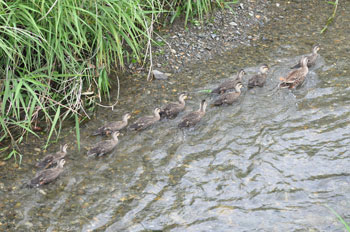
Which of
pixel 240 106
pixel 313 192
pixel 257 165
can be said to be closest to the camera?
pixel 313 192

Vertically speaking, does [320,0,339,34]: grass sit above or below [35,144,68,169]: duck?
above

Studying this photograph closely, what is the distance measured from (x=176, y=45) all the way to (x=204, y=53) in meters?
0.52

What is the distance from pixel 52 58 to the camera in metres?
6.31

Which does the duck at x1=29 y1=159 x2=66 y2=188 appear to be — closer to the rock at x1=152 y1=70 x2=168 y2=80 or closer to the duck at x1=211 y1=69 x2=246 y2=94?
the rock at x1=152 y1=70 x2=168 y2=80

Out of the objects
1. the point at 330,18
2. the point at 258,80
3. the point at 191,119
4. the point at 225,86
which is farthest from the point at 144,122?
the point at 330,18

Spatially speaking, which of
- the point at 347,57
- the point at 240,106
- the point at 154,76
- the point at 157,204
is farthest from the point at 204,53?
the point at 157,204

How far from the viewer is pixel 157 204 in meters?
5.35

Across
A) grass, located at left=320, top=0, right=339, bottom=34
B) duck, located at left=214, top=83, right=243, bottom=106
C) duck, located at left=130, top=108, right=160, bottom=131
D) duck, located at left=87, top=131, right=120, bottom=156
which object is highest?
grass, located at left=320, top=0, right=339, bottom=34

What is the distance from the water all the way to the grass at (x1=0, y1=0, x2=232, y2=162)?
38cm

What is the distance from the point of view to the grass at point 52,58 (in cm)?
601

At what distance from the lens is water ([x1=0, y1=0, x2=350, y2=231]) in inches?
201

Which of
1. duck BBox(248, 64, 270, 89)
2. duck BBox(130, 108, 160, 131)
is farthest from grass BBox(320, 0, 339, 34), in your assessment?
duck BBox(130, 108, 160, 131)

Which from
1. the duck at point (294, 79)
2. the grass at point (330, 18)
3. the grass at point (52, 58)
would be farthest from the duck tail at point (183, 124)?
the grass at point (330, 18)

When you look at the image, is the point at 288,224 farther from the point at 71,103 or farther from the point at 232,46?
the point at 232,46
